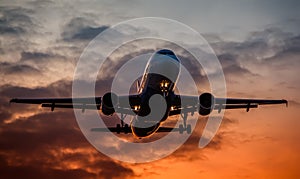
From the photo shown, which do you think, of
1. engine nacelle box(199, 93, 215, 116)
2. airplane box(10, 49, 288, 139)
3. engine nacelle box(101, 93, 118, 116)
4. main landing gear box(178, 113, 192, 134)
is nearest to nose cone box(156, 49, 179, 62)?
airplane box(10, 49, 288, 139)

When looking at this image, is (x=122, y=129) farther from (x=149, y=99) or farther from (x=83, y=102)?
(x=149, y=99)

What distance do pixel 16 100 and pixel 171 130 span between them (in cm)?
1679

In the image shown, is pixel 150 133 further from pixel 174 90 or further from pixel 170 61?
pixel 170 61

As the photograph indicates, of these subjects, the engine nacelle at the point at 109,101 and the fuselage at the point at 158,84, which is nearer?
the fuselage at the point at 158,84

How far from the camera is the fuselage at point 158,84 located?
142 feet

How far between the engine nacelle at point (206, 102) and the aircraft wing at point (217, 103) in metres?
1.01

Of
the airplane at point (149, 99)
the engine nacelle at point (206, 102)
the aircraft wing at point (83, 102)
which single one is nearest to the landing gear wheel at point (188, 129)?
the airplane at point (149, 99)

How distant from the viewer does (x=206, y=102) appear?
4781cm

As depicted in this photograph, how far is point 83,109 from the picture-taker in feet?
172

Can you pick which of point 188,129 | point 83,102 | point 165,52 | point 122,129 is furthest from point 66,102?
point 188,129

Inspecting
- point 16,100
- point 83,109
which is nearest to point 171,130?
point 83,109

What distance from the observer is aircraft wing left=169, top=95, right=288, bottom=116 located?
166ft

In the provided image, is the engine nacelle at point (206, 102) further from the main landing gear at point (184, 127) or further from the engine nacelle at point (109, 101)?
the engine nacelle at point (109, 101)

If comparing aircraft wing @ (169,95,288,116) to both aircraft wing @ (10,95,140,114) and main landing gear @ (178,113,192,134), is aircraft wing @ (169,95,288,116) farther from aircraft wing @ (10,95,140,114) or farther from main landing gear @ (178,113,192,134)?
aircraft wing @ (10,95,140,114)
